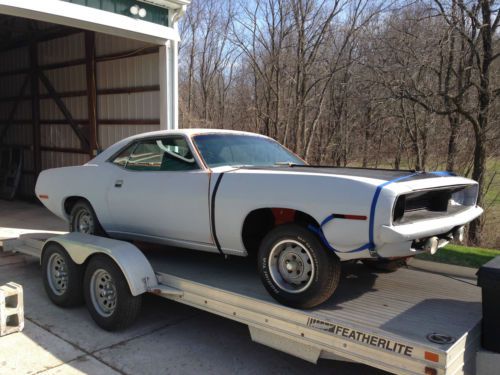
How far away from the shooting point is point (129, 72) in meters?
10.8

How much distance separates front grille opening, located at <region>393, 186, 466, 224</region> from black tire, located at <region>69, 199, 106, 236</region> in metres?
3.54

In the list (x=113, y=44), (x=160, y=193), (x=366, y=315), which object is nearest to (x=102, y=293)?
Result: (x=160, y=193)

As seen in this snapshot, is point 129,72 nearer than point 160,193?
No

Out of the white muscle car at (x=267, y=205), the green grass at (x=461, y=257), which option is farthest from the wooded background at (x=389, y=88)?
the white muscle car at (x=267, y=205)

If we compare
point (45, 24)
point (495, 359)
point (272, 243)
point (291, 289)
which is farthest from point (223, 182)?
point (45, 24)

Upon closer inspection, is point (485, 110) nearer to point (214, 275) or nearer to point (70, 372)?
point (214, 275)

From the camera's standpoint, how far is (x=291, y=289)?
3.53m

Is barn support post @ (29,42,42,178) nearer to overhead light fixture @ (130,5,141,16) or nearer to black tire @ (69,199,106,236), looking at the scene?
overhead light fixture @ (130,5,141,16)

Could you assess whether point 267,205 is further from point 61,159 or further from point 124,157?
point 61,159

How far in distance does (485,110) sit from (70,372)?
10215 mm

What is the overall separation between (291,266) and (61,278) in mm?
3011

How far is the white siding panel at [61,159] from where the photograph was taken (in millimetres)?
12318

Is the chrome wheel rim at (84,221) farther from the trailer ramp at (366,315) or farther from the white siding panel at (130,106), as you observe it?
the white siding panel at (130,106)

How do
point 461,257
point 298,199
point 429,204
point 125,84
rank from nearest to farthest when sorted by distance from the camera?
point 298,199
point 429,204
point 461,257
point 125,84
